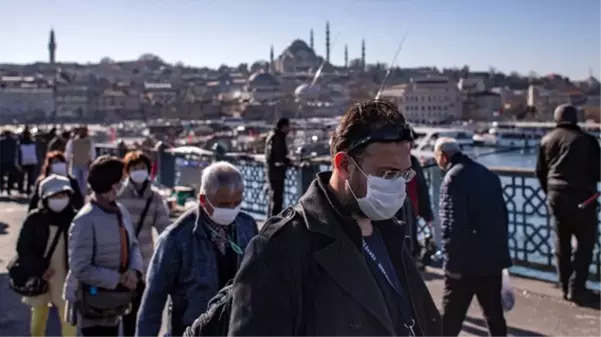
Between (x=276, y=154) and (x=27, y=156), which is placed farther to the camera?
(x=27, y=156)

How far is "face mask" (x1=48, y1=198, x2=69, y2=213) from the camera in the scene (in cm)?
394

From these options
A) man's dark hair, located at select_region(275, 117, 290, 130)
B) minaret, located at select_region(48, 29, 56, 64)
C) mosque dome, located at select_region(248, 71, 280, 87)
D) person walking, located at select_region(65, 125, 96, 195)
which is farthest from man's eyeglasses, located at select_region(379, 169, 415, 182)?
minaret, located at select_region(48, 29, 56, 64)

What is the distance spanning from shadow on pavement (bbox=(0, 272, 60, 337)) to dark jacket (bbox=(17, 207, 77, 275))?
1092 millimetres

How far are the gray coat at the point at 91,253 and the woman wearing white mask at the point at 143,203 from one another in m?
0.68

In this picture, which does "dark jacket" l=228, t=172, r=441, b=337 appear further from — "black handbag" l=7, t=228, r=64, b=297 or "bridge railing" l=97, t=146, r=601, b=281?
"bridge railing" l=97, t=146, r=601, b=281

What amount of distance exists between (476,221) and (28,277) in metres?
2.21

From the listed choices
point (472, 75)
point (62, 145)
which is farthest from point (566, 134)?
point (472, 75)

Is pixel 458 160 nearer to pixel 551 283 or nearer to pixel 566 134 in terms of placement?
pixel 566 134

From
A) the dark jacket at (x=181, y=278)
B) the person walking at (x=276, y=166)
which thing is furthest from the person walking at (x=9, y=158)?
the dark jacket at (x=181, y=278)

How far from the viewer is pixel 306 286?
5.48 ft

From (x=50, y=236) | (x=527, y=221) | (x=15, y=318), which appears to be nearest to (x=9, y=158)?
(x=15, y=318)

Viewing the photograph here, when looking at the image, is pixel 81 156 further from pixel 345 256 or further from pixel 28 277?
pixel 345 256

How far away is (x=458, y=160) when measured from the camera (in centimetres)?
400

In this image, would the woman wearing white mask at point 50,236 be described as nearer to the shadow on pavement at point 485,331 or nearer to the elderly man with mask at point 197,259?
the elderly man with mask at point 197,259
